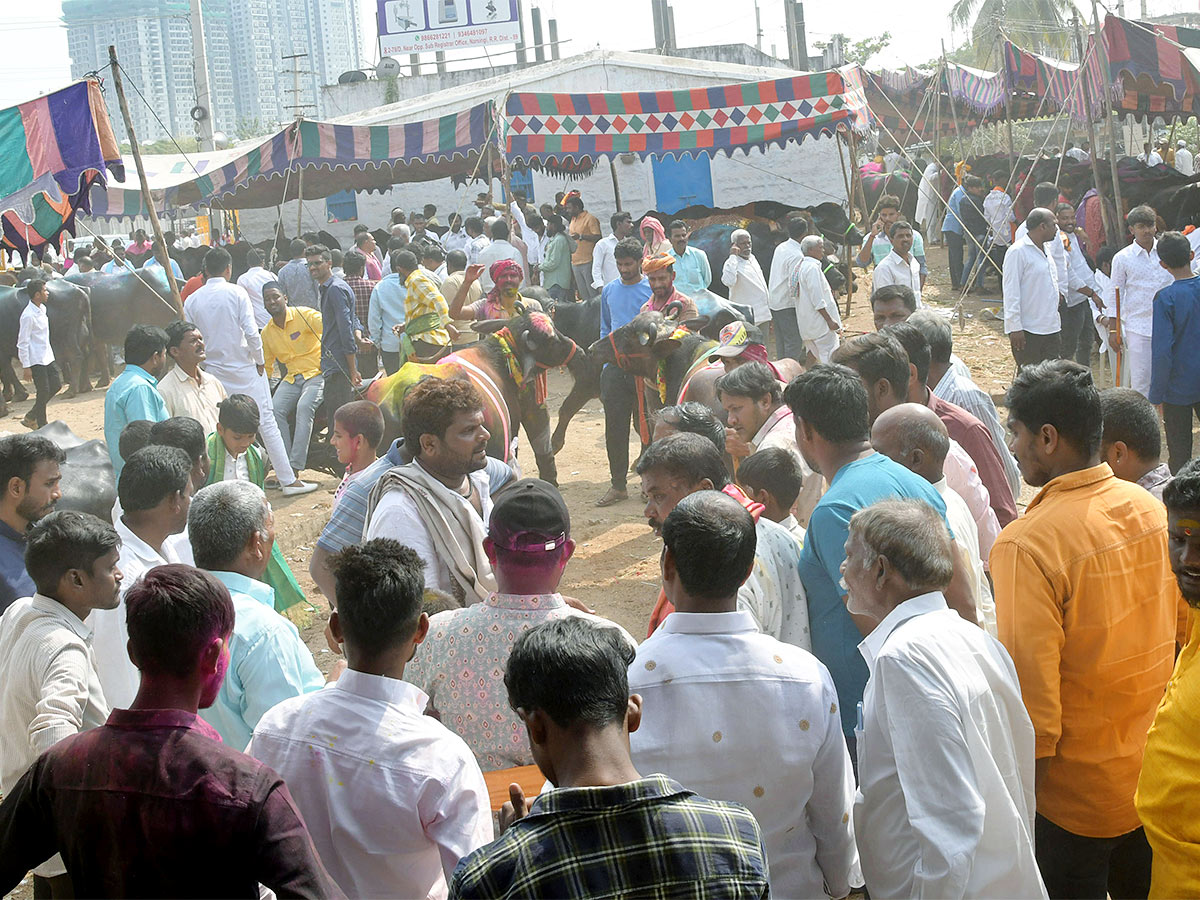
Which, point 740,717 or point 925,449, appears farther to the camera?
point 925,449

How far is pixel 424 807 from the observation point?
228 cm

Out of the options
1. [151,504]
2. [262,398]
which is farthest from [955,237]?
[151,504]

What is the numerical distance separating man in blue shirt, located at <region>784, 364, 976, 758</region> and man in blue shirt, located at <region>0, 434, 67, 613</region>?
102 inches

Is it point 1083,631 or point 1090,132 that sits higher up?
point 1090,132

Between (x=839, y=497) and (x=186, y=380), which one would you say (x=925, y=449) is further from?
(x=186, y=380)

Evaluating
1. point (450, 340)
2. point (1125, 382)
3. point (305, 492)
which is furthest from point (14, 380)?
point (1125, 382)

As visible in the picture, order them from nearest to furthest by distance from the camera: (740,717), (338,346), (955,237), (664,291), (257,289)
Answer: (740,717)
(664,291)
(338,346)
(257,289)
(955,237)

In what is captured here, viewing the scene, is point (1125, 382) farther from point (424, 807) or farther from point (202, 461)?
point (424, 807)

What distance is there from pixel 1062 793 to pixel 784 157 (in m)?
19.8

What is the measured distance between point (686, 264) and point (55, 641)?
9401 mm

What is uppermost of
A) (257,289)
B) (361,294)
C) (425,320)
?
(257,289)

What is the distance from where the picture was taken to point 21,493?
4.02 meters

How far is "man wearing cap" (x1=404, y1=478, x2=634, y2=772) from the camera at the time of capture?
2.84 m

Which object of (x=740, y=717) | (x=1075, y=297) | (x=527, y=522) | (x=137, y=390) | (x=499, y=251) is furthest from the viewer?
(x=499, y=251)
